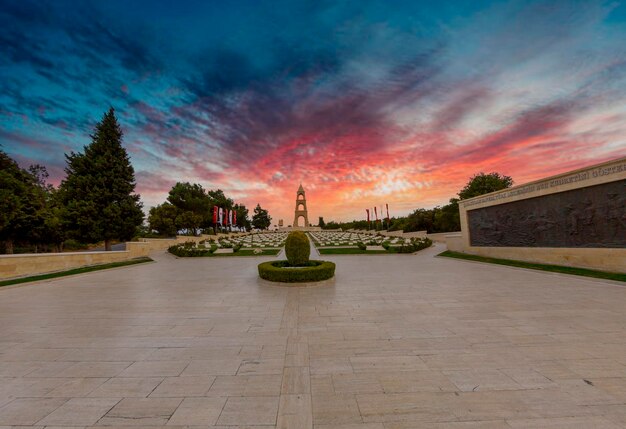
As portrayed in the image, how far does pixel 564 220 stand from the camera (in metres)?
12.5

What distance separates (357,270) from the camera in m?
13.4

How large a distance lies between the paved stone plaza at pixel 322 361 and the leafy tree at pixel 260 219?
8359 cm

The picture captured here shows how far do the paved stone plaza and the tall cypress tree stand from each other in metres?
14.7

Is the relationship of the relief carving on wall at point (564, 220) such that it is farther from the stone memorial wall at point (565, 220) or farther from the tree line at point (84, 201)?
the tree line at point (84, 201)

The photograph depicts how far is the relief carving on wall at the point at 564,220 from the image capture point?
10516 millimetres

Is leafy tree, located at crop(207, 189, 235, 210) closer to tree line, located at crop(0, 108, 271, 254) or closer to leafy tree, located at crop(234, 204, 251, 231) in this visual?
leafy tree, located at crop(234, 204, 251, 231)

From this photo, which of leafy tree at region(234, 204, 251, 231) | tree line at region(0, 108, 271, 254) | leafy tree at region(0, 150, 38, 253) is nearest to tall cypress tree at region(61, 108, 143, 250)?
tree line at region(0, 108, 271, 254)

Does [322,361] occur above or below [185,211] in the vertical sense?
below

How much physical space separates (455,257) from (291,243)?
505 inches

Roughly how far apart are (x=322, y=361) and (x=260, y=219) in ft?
293

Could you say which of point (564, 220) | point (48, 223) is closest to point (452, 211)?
point (564, 220)

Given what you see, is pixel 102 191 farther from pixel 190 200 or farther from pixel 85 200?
pixel 190 200

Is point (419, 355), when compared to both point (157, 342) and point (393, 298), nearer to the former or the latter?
point (393, 298)

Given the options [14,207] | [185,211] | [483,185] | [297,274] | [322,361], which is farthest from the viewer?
[185,211]
